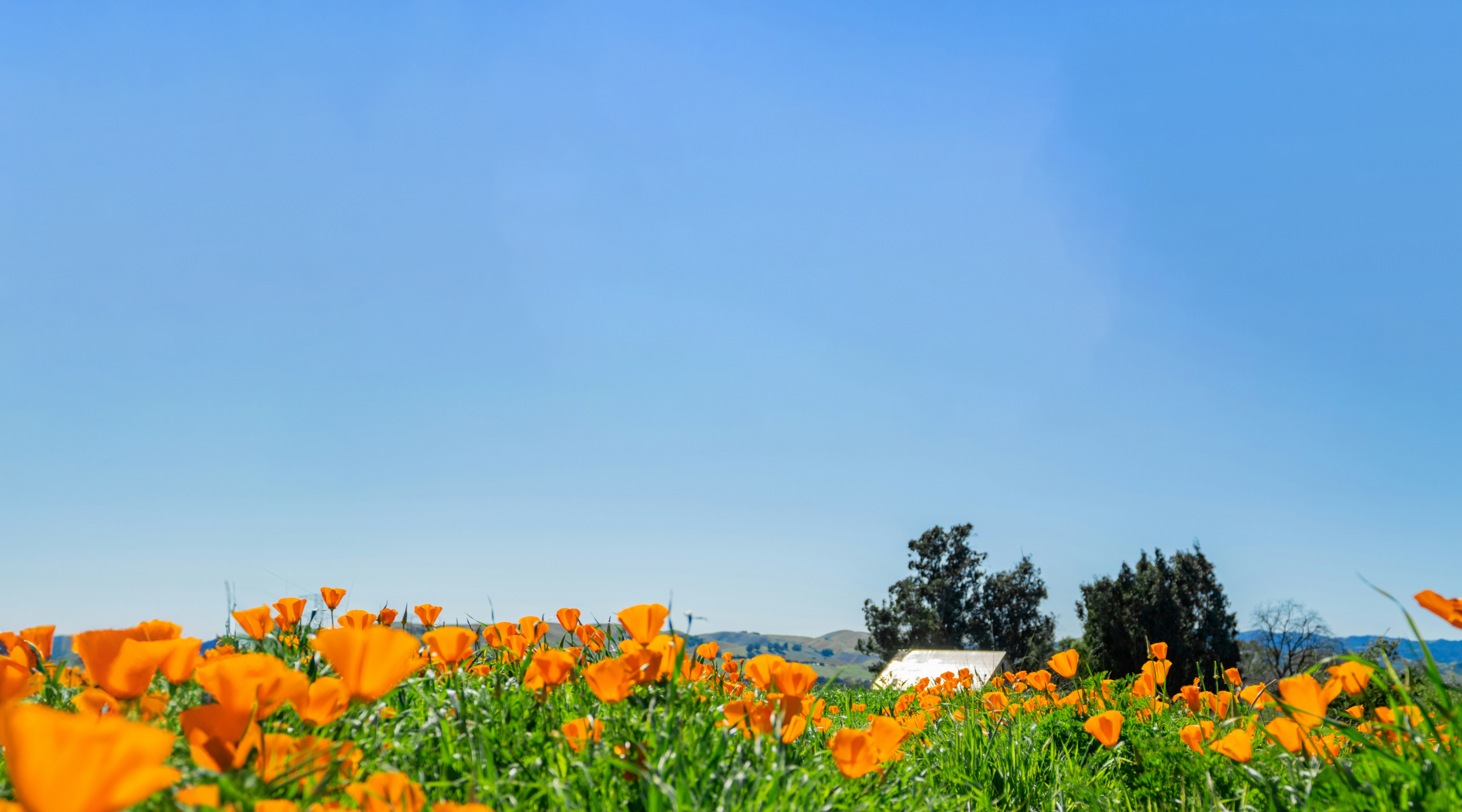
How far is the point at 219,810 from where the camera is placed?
1714 mm

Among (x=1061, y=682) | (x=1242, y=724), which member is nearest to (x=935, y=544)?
(x=1061, y=682)

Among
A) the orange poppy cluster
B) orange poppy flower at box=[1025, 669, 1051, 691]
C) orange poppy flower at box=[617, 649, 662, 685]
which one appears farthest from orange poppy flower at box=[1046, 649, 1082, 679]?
orange poppy flower at box=[617, 649, 662, 685]

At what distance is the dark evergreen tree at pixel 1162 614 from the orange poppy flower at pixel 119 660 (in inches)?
1958

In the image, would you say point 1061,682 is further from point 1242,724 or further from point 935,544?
point 935,544

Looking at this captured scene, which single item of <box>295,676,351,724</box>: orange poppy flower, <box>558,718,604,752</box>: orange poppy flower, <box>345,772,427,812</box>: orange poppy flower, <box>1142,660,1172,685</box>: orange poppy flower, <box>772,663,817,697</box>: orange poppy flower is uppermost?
<box>1142,660,1172,685</box>: orange poppy flower

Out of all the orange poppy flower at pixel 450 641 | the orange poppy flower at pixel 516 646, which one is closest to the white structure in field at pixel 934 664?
the orange poppy flower at pixel 516 646

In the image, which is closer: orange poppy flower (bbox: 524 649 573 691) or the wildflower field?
the wildflower field

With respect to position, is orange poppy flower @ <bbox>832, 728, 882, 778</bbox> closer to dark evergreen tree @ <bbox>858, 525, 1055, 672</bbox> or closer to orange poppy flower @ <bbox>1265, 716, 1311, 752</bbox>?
orange poppy flower @ <bbox>1265, 716, 1311, 752</bbox>

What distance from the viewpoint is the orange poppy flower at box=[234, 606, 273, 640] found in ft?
11.3

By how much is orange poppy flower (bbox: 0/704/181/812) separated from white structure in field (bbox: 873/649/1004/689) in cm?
1471

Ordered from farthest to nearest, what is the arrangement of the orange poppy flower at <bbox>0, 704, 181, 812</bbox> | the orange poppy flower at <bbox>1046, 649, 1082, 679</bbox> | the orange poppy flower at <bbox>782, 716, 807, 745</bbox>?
the orange poppy flower at <bbox>1046, 649, 1082, 679</bbox> < the orange poppy flower at <bbox>782, 716, 807, 745</bbox> < the orange poppy flower at <bbox>0, 704, 181, 812</bbox>

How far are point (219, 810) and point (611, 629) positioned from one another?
3526 millimetres

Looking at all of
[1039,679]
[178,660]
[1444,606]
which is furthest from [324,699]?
[1039,679]

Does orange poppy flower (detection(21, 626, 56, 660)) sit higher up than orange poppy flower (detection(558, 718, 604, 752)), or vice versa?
orange poppy flower (detection(21, 626, 56, 660))
